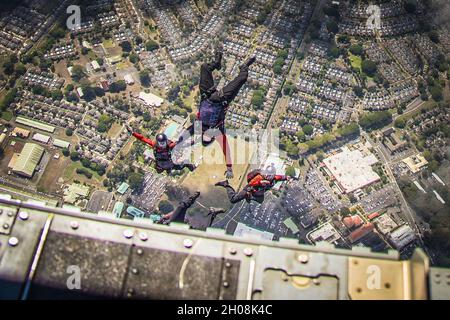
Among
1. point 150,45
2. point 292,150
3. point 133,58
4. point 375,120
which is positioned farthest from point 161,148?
point 375,120

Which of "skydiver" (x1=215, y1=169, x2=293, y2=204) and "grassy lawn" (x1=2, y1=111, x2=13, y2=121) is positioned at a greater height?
"skydiver" (x1=215, y1=169, x2=293, y2=204)

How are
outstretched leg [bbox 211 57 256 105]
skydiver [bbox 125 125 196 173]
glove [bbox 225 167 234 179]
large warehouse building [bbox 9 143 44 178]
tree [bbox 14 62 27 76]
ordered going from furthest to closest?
tree [bbox 14 62 27 76] → large warehouse building [bbox 9 143 44 178] → glove [bbox 225 167 234 179] → skydiver [bbox 125 125 196 173] → outstretched leg [bbox 211 57 256 105]

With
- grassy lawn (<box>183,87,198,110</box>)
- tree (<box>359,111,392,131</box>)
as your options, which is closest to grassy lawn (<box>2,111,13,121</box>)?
grassy lawn (<box>183,87,198,110</box>)

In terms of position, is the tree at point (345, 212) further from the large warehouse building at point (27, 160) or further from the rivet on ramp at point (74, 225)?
the rivet on ramp at point (74, 225)

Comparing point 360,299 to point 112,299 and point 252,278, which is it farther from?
point 112,299

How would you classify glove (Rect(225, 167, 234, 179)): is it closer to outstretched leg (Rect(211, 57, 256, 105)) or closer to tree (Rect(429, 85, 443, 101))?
outstretched leg (Rect(211, 57, 256, 105))
